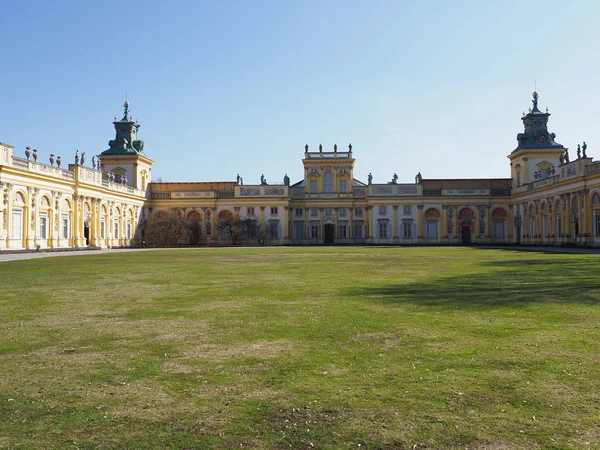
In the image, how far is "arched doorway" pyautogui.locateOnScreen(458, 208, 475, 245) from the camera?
69562 millimetres

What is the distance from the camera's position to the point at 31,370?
19.8ft

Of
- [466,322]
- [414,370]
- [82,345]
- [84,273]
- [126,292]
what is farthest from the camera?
[84,273]

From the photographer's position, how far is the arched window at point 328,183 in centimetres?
7238

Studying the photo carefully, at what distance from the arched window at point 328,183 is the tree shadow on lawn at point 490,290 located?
55515 millimetres

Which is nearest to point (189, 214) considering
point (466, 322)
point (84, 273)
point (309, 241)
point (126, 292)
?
point (309, 241)

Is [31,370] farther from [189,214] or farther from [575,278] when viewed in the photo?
[189,214]

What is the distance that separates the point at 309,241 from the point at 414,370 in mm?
66456

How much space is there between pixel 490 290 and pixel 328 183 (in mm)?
59944

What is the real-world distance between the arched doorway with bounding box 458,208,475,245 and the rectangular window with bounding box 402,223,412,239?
618cm

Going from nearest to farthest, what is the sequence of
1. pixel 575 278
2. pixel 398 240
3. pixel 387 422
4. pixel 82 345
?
1. pixel 387 422
2. pixel 82 345
3. pixel 575 278
4. pixel 398 240

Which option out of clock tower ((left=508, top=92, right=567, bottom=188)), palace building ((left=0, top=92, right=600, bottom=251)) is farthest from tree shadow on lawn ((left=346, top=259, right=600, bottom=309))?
clock tower ((left=508, top=92, right=567, bottom=188))

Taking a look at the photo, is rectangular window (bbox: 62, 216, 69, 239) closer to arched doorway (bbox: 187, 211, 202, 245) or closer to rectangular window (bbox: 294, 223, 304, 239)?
arched doorway (bbox: 187, 211, 202, 245)

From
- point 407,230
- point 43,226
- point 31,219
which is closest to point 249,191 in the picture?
point 407,230

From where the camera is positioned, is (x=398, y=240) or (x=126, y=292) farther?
(x=398, y=240)
